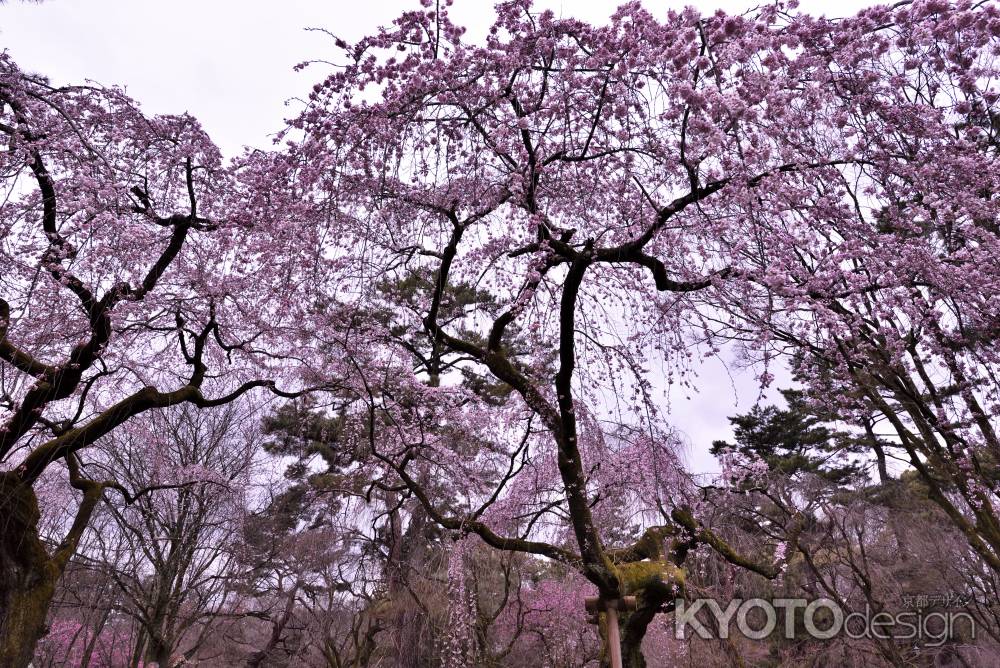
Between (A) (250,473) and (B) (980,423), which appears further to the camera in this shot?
(A) (250,473)

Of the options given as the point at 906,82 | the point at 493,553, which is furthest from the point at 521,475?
the point at 906,82

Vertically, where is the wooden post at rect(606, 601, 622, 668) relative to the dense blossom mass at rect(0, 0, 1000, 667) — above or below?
below

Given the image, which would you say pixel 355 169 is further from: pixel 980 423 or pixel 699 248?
pixel 980 423

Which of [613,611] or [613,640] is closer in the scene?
[613,640]

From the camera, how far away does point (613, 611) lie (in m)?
5.25

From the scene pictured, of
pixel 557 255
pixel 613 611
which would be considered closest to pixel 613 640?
pixel 613 611

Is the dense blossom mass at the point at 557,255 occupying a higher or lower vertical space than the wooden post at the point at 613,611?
higher

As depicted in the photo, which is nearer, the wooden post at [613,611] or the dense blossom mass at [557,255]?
the dense blossom mass at [557,255]

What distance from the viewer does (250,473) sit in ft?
38.9

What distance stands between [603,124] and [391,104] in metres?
1.39

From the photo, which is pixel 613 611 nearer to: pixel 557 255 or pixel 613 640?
pixel 613 640

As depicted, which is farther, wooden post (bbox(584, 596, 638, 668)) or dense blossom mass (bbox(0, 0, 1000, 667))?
wooden post (bbox(584, 596, 638, 668))

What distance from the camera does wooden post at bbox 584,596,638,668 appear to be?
5031 millimetres

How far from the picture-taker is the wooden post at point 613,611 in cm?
503
